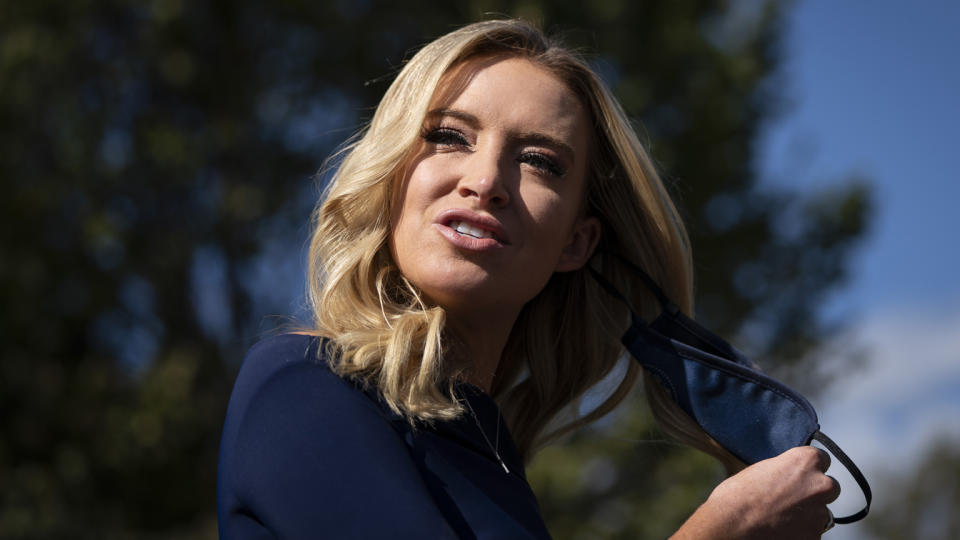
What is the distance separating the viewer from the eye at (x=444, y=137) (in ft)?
7.47

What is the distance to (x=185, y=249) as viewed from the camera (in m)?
10.2

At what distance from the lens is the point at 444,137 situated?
7.55 feet

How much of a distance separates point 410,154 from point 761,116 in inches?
369

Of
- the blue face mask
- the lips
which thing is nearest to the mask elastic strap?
the blue face mask

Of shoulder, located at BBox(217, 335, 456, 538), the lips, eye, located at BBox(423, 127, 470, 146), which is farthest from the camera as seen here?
eye, located at BBox(423, 127, 470, 146)

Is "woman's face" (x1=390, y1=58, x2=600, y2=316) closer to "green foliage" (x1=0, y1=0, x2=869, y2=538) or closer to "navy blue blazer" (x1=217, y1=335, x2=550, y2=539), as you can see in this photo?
"navy blue blazer" (x1=217, y1=335, x2=550, y2=539)

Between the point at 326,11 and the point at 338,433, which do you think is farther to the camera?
the point at 326,11

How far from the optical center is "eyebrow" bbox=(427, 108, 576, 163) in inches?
89.1

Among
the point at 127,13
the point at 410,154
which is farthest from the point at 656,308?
the point at 127,13

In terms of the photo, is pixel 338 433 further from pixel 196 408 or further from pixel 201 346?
pixel 201 346

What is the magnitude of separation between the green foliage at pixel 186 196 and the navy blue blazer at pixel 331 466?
24.5 feet

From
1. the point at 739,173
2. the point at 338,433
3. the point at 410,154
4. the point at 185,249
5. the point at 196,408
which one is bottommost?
the point at 196,408

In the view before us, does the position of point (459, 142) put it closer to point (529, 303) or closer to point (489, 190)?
point (489, 190)

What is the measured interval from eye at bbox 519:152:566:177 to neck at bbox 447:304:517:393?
353 mm
